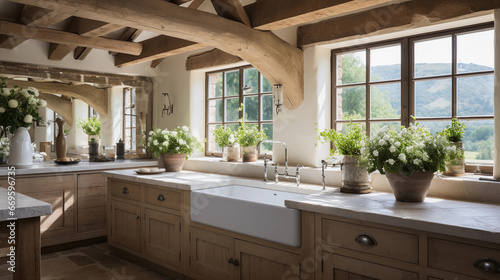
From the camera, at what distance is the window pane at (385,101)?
3.17 meters

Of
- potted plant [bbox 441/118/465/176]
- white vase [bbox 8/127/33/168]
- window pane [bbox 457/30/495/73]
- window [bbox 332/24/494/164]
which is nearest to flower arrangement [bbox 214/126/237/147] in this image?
window [bbox 332/24/494/164]

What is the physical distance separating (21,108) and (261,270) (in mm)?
2851

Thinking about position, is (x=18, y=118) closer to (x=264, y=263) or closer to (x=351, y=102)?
(x=264, y=263)

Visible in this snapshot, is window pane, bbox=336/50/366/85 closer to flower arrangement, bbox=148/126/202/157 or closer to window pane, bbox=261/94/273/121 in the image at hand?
window pane, bbox=261/94/273/121

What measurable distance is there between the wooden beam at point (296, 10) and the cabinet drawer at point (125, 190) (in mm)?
1940

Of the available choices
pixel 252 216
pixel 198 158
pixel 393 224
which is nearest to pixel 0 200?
pixel 252 216

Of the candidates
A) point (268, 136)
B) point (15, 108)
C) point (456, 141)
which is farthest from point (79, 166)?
point (456, 141)

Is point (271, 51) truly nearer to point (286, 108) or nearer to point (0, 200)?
point (286, 108)

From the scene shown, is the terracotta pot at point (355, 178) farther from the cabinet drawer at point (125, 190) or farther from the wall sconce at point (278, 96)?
the cabinet drawer at point (125, 190)

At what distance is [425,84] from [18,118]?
3686 millimetres

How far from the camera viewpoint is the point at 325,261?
2307 millimetres

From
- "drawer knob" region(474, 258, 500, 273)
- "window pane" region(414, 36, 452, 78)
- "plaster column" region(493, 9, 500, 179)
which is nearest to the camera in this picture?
"drawer knob" region(474, 258, 500, 273)

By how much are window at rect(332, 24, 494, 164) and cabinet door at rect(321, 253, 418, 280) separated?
1215 mm

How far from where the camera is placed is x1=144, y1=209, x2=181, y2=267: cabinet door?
3.41 metres
